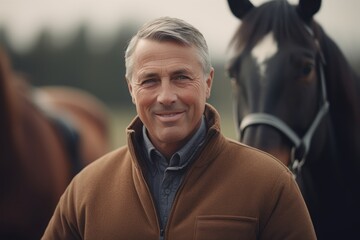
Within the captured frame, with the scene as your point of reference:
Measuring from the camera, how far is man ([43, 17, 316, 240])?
2.03 meters

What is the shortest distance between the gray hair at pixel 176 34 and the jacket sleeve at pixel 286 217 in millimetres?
545

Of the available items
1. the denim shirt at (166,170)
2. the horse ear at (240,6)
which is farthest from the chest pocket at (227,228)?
the horse ear at (240,6)

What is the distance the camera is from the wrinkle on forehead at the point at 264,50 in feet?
11.1

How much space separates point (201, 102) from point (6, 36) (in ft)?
113

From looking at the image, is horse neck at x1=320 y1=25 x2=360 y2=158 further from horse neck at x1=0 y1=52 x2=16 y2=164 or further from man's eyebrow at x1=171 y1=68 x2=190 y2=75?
horse neck at x1=0 y1=52 x2=16 y2=164

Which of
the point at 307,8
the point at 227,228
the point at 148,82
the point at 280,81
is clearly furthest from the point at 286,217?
the point at 307,8

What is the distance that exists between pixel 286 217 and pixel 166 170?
47 centimetres

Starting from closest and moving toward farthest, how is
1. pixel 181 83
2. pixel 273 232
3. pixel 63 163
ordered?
pixel 273 232 → pixel 181 83 → pixel 63 163

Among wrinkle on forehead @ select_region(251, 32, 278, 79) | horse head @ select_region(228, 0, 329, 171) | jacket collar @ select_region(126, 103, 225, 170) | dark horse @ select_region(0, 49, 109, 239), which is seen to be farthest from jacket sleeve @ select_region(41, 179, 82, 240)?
dark horse @ select_region(0, 49, 109, 239)

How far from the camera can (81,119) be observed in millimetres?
8188

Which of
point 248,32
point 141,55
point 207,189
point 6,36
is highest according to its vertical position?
point 141,55

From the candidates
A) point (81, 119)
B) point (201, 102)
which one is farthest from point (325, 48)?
point (81, 119)

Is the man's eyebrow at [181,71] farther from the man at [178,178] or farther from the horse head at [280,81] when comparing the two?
the horse head at [280,81]

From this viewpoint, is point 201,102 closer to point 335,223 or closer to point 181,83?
point 181,83
